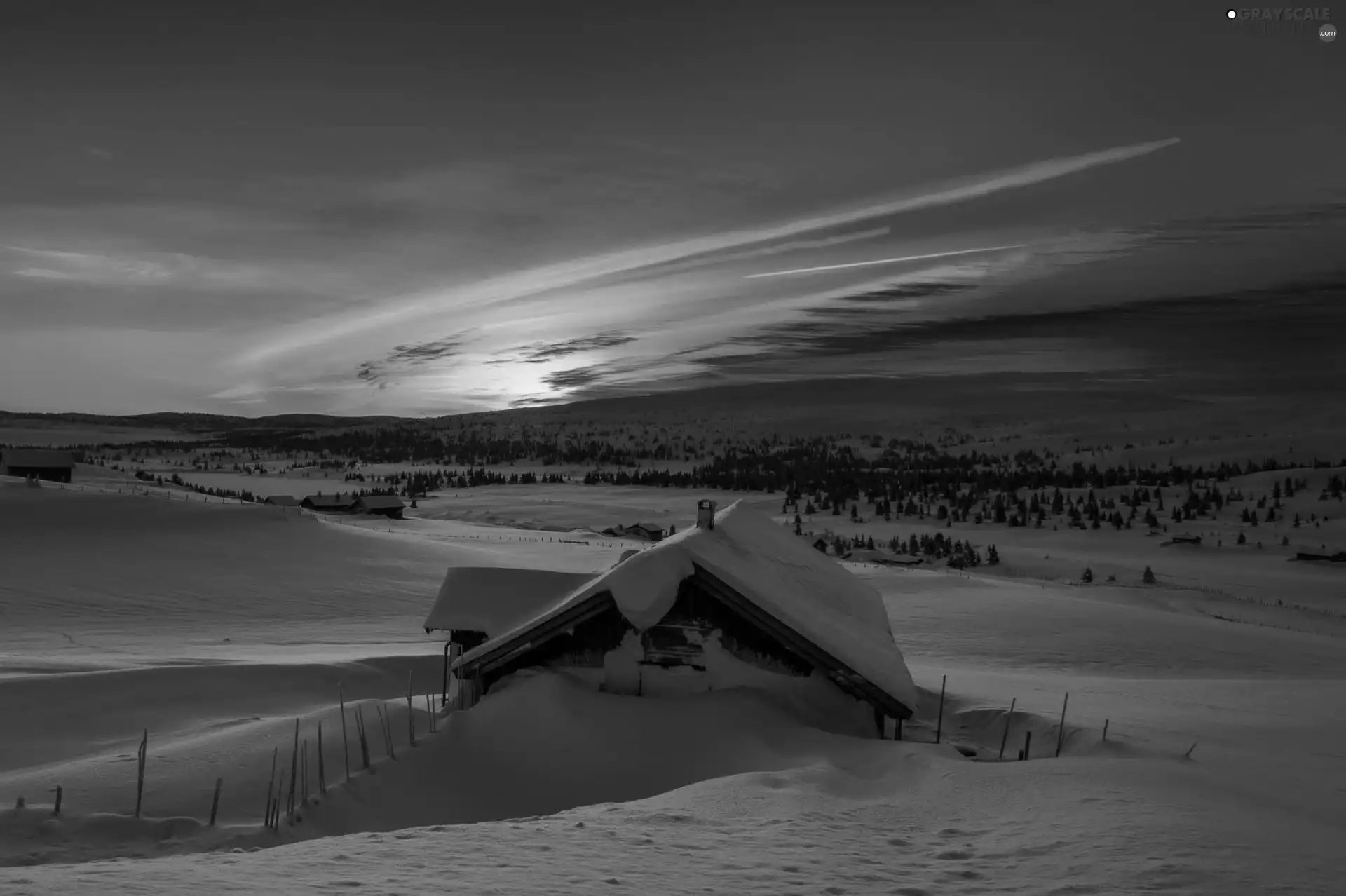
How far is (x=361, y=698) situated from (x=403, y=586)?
55.4 feet

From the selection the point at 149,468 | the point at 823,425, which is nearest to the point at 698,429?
the point at 823,425

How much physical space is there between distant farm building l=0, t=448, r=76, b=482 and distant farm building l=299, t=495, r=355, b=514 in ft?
57.7

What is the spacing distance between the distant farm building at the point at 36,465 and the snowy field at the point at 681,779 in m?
46.7

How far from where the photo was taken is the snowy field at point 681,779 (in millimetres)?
7984

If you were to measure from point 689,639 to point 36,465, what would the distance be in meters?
69.1

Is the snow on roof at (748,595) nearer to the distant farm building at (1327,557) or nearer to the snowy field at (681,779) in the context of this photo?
the snowy field at (681,779)

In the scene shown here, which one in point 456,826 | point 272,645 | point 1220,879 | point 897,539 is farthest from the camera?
point 897,539

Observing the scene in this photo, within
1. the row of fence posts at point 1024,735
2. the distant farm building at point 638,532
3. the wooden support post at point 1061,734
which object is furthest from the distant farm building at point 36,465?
the wooden support post at point 1061,734

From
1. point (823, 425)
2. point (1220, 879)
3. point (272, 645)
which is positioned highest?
point (823, 425)

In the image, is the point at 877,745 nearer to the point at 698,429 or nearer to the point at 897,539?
the point at 897,539

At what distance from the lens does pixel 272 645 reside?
85.3ft

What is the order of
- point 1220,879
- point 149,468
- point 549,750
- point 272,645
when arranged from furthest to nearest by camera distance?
point 149,468, point 272,645, point 549,750, point 1220,879

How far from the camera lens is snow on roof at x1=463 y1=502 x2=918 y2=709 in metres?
12.4

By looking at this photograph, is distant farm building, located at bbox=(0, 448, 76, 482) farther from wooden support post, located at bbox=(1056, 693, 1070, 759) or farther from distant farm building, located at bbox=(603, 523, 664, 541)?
wooden support post, located at bbox=(1056, 693, 1070, 759)
